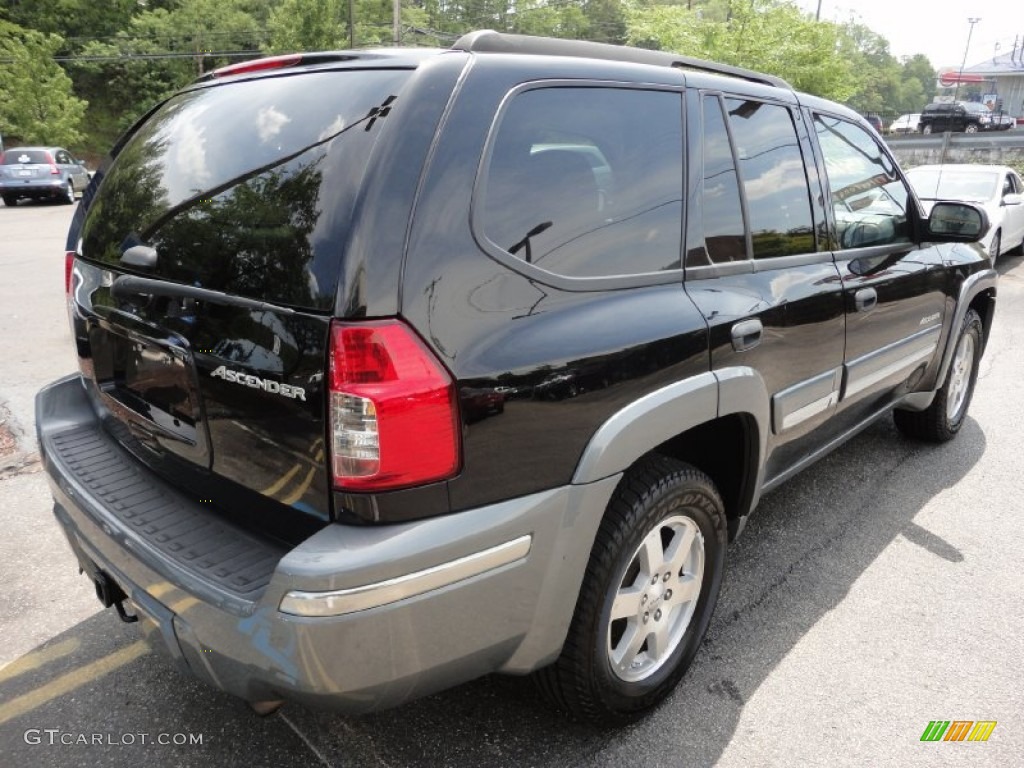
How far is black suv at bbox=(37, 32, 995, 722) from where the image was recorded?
1.59 metres

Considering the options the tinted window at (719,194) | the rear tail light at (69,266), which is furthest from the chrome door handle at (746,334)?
the rear tail light at (69,266)

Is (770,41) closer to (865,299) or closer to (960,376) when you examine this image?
(960,376)

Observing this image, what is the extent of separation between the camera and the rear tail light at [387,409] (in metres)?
1.57

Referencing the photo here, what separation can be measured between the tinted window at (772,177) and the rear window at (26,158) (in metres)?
24.0

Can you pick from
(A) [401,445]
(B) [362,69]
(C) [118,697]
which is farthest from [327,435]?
(C) [118,697]

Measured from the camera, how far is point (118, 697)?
7.74ft

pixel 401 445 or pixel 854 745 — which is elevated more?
pixel 401 445

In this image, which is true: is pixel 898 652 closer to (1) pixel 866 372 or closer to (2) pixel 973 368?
(1) pixel 866 372

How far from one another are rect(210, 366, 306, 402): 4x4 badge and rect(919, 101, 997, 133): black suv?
43141 mm

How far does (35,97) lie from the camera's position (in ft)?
106

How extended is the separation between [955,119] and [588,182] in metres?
44.5

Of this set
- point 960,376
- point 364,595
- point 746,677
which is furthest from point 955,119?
point 364,595

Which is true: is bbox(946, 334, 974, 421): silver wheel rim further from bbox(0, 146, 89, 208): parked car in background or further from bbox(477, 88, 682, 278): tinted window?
bbox(0, 146, 89, 208): parked car in background

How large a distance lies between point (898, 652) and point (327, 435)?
2.22 m
